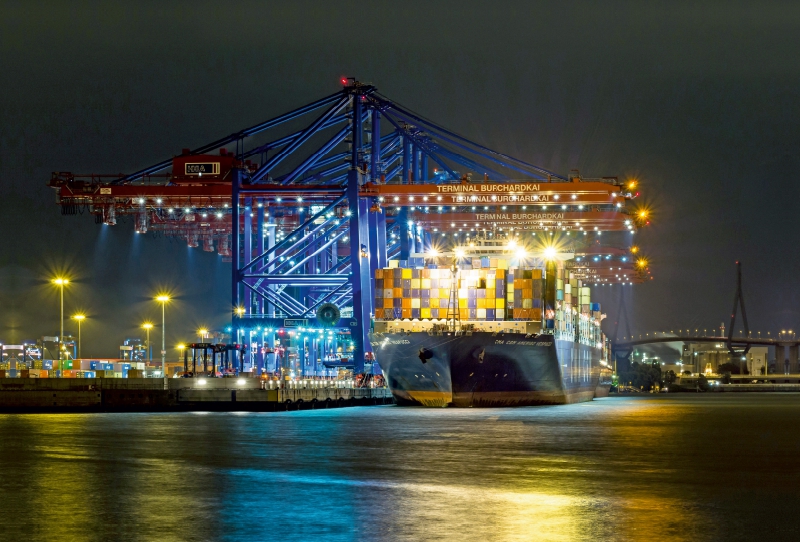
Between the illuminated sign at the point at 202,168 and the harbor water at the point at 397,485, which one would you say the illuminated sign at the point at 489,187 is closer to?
the illuminated sign at the point at 202,168

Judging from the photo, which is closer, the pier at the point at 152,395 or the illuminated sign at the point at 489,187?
the pier at the point at 152,395

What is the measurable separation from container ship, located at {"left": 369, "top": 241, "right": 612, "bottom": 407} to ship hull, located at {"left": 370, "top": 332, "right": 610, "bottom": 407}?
0.17 ft

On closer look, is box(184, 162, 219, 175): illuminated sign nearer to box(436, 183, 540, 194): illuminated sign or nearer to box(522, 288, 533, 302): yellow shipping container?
box(436, 183, 540, 194): illuminated sign

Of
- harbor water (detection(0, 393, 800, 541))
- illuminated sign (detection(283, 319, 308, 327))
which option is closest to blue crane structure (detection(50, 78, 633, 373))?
illuminated sign (detection(283, 319, 308, 327))

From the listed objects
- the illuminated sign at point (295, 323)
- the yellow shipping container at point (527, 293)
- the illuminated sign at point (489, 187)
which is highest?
the illuminated sign at point (489, 187)

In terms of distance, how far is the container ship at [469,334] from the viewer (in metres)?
56.5

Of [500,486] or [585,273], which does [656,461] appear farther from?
[585,273]

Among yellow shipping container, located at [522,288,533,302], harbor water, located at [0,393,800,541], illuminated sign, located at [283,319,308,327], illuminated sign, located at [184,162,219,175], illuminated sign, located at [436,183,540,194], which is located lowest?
harbor water, located at [0,393,800,541]

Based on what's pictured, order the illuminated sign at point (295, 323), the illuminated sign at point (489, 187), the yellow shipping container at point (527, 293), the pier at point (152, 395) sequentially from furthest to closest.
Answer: the illuminated sign at point (295, 323)
the illuminated sign at point (489, 187)
the yellow shipping container at point (527, 293)
the pier at point (152, 395)

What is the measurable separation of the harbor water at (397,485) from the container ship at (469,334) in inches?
782

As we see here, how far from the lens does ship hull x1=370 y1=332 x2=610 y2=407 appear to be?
5606 centimetres

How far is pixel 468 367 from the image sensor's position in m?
56.8

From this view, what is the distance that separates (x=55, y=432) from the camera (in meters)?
37.1

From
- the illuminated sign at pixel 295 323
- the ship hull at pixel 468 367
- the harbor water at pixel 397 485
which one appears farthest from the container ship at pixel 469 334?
the harbor water at pixel 397 485
